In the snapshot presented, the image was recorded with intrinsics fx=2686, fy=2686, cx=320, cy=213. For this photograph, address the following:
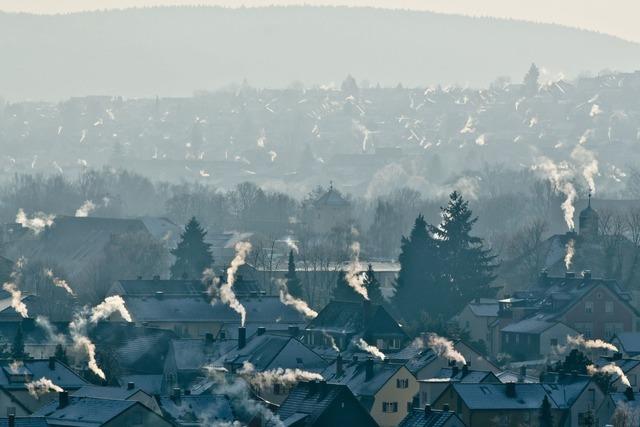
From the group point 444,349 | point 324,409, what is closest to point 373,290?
point 444,349

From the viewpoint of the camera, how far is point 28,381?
323 ft

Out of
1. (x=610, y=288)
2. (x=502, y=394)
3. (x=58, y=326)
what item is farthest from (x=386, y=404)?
(x=610, y=288)

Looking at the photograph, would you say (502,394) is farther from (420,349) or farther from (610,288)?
(610,288)

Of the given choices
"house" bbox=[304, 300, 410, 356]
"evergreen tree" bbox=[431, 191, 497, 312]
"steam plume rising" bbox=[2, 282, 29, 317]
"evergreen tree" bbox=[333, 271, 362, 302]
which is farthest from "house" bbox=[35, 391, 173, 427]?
"evergreen tree" bbox=[431, 191, 497, 312]

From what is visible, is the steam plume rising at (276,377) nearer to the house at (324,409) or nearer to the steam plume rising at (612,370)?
→ the house at (324,409)

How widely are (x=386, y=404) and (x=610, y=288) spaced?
33.4 meters

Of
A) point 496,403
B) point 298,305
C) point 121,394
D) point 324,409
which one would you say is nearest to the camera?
point 324,409

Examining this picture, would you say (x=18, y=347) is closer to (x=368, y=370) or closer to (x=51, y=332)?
(x=51, y=332)

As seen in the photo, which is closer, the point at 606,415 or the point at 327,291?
the point at 606,415

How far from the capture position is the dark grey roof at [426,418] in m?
90.2

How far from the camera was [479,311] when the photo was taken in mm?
136625

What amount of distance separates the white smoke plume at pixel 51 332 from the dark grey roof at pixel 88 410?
91.9 feet

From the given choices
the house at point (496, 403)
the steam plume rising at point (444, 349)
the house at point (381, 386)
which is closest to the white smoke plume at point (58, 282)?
the steam plume rising at point (444, 349)

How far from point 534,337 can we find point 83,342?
22.9m
